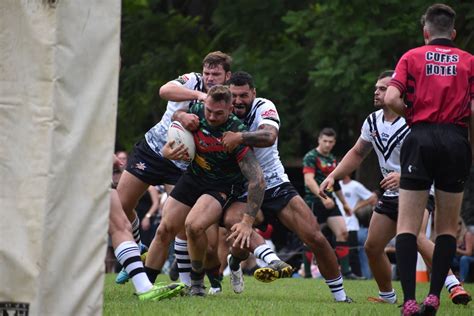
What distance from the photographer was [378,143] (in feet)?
32.3

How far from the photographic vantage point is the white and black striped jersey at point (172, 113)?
9805 millimetres

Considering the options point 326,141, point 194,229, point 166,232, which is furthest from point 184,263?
point 326,141

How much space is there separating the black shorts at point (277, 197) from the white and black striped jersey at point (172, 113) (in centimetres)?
112

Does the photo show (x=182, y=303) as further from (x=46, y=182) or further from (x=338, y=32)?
(x=338, y=32)

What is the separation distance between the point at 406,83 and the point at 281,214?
2.73 m

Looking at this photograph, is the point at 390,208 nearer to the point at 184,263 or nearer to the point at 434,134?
the point at 184,263

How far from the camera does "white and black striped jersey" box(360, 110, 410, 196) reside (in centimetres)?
976

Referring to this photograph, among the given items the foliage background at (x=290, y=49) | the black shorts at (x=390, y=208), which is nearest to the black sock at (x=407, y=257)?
the black shorts at (x=390, y=208)

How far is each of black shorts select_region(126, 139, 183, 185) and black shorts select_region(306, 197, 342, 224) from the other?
693 cm

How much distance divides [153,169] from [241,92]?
1673mm

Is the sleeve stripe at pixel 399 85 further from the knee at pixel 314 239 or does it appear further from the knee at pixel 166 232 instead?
the knee at pixel 166 232

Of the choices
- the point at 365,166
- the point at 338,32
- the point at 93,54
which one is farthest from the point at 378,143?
the point at 365,166

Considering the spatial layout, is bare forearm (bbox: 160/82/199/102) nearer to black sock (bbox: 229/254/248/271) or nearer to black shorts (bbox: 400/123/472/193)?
black sock (bbox: 229/254/248/271)

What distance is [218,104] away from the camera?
884cm
